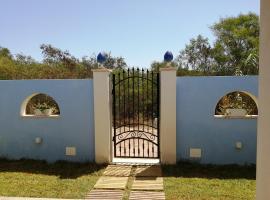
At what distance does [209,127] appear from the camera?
732 centimetres

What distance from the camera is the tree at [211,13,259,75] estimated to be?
2202cm

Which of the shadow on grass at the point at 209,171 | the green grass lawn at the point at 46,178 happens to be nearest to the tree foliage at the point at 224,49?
the shadow on grass at the point at 209,171

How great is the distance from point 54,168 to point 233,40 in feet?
64.2

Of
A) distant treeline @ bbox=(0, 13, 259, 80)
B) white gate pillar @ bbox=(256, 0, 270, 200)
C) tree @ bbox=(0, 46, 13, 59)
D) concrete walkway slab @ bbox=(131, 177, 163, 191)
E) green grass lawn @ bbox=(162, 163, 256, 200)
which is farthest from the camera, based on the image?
tree @ bbox=(0, 46, 13, 59)

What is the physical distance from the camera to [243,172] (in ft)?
22.1

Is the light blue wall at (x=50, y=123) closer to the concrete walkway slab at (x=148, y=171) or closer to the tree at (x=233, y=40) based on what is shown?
the concrete walkway slab at (x=148, y=171)

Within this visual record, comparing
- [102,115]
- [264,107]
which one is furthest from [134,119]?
[264,107]

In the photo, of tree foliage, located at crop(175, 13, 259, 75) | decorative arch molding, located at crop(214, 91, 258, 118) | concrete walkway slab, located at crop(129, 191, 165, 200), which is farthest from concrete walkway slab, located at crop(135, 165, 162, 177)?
tree foliage, located at crop(175, 13, 259, 75)

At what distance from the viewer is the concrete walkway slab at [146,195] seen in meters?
5.28

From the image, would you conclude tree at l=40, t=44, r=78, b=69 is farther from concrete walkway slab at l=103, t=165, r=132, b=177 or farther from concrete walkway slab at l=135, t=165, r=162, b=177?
concrete walkway slab at l=135, t=165, r=162, b=177

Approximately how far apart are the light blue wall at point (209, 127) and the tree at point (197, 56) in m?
15.0

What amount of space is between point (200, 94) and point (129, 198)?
3.14 meters

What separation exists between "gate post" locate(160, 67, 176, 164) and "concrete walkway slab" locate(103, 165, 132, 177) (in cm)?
91

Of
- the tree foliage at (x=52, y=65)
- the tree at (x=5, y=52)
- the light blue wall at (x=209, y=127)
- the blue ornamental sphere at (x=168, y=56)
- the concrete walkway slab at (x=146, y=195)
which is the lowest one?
the concrete walkway slab at (x=146, y=195)
